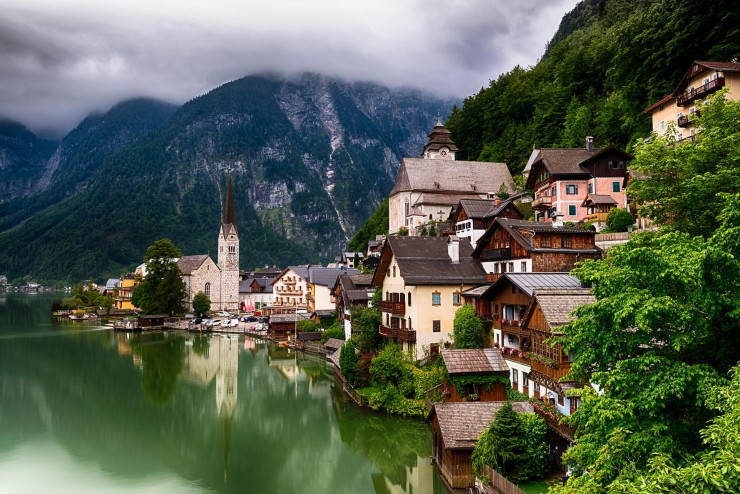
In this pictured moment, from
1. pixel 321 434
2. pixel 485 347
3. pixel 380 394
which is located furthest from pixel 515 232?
pixel 321 434

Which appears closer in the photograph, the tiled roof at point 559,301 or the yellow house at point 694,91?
the tiled roof at point 559,301

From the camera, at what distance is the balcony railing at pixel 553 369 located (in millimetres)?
19547

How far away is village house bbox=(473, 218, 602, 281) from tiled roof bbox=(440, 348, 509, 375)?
553cm

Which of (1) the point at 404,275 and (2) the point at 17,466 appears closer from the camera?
(2) the point at 17,466

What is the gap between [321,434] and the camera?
2867 centimetres

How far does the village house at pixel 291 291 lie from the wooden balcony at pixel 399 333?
45176mm

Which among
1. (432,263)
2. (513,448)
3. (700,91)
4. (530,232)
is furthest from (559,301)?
(700,91)

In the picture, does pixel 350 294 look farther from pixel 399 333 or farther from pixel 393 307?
pixel 399 333

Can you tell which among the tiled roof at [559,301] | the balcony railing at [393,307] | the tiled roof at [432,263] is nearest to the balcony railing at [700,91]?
the tiled roof at [432,263]

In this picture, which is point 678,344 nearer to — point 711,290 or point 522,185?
point 711,290

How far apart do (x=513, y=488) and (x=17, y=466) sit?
21.8m

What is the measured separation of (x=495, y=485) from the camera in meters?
16.4

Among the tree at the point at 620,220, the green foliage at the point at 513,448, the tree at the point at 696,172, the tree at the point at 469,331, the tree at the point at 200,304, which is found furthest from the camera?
the tree at the point at 200,304

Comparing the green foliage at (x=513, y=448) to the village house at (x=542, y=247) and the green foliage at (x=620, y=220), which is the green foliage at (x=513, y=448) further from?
the green foliage at (x=620, y=220)
